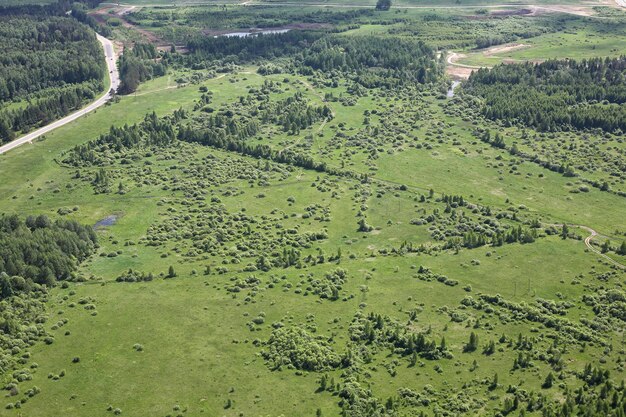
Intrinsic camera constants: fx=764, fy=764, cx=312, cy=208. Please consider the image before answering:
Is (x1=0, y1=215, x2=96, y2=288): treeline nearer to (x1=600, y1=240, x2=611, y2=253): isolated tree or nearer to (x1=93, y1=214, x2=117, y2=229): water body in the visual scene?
(x1=93, y1=214, x2=117, y2=229): water body

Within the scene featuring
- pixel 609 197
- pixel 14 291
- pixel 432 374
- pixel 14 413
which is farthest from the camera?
pixel 609 197

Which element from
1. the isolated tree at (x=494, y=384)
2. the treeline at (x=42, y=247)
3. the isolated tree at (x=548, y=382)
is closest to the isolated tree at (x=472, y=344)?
the isolated tree at (x=494, y=384)

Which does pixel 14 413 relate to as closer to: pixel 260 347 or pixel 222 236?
pixel 260 347

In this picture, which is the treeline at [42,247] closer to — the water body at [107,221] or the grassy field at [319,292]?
the grassy field at [319,292]

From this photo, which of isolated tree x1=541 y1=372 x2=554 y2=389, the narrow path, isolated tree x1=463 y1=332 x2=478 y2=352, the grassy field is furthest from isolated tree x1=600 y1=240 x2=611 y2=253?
isolated tree x1=541 y1=372 x2=554 y2=389

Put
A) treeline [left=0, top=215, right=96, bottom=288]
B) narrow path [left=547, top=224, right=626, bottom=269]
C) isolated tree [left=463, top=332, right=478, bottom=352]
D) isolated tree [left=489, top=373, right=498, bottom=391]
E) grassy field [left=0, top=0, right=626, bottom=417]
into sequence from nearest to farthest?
1. isolated tree [left=489, top=373, right=498, bottom=391]
2. grassy field [left=0, top=0, right=626, bottom=417]
3. isolated tree [left=463, top=332, right=478, bottom=352]
4. treeline [left=0, top=215, right=96, bottom=288]
5. narrow path [left=547, top=224, right=626, bottom=269]

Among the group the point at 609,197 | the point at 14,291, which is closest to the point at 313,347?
the point at 14,291
